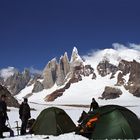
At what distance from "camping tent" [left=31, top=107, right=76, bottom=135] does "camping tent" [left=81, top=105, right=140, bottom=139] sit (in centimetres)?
299

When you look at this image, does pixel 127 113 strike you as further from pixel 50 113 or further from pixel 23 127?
pixel 23 127

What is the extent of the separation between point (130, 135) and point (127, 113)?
1391 millimetres

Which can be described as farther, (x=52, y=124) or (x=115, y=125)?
(x=52, y=124)

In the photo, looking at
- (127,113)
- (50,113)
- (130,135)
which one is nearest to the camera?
(130,135)

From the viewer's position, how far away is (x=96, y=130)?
54.6 ft

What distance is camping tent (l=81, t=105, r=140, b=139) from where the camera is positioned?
52.7 feet

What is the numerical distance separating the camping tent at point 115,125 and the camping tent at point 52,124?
299 centimetres

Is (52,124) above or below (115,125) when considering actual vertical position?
above

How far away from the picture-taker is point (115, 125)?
16297 millimetres

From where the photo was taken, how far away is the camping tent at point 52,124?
19.4 meters

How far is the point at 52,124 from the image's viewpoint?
19453 mm

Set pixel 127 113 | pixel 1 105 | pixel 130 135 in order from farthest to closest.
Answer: pixel 1 105, pixel 127 113, pixel 130 135

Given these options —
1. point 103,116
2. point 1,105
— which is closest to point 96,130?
point 103,116

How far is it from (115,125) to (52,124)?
437 cm
